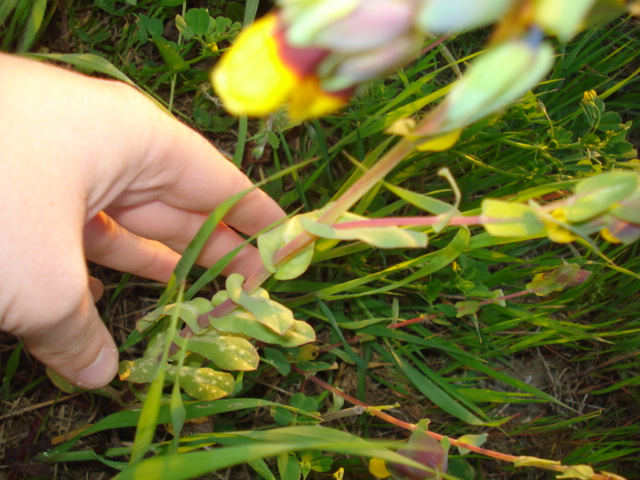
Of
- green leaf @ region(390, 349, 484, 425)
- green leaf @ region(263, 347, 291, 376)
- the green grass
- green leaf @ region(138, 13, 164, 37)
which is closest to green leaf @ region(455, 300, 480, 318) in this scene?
the green grass

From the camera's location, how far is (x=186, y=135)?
0.79 m

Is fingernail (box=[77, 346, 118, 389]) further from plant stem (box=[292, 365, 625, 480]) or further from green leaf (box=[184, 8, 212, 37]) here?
green leaf (box=[184, 8, 212, 37])

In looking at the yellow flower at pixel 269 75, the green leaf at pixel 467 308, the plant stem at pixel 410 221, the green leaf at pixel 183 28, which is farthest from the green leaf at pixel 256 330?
the green leaf at pixel 183 28

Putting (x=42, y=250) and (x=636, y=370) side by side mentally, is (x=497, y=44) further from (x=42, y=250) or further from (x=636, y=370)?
(x=636, y=370)

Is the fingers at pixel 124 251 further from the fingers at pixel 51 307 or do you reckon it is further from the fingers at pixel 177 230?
the fingers at pixel 51 307

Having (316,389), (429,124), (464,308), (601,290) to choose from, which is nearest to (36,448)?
(316,389)

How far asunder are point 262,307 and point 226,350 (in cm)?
15

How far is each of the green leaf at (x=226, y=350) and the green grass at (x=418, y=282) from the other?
6.1 inches

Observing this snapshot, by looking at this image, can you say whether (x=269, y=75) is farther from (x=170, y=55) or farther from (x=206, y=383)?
(x=170, y=55)

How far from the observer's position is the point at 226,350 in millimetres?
843

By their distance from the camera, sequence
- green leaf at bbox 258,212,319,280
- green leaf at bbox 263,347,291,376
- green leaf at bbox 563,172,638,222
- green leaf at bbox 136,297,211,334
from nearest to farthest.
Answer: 1. green leaf at bbox 563,172,638,222
2. green leaf at bbox 258,212,319,280
3. green leaf at bbox 136,297,211,334
4. green leaf at bbox 263,347,291,376

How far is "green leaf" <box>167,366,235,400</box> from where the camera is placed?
2.85 ft

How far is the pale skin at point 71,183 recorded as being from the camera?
0.56 m

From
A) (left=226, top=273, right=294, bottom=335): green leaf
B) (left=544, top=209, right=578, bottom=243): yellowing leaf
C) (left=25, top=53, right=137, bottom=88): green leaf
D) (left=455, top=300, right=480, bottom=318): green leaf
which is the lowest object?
(left=455, top=300, right=480, bottom=318): green leaf
